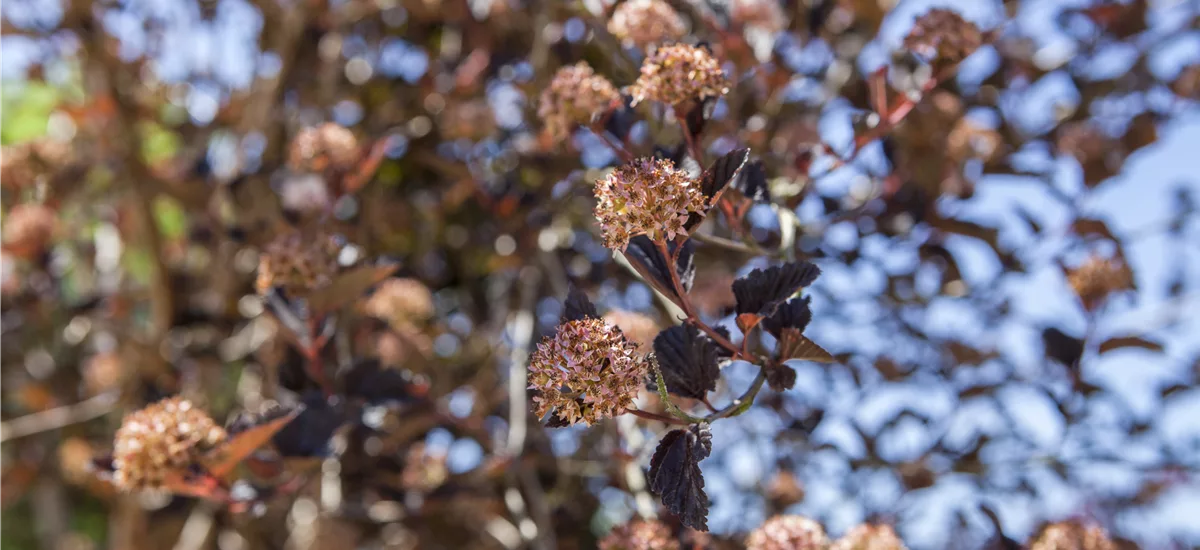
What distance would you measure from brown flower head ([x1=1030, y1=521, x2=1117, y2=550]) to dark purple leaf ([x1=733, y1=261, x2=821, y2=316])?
0.68 m

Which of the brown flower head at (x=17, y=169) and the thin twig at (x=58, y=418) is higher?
the brown flower head at (x=17, y=169)

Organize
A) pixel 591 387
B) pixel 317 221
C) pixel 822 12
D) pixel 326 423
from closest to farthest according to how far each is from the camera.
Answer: pixel 591 387
pixel 326 423
pixel 317 221
pixel 822 12

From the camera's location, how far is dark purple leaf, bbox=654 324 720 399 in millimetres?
943

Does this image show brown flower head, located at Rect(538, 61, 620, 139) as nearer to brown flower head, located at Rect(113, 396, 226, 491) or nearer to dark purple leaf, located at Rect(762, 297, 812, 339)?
dark purple leaf, located at Rect(762, 297, 812, 339)

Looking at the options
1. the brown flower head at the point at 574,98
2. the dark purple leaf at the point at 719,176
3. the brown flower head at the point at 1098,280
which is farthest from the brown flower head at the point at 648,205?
the brown flower head at the point at 1098,280

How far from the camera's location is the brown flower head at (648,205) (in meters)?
0.85

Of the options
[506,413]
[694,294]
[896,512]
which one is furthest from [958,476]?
[506,413]

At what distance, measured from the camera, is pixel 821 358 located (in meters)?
0.98

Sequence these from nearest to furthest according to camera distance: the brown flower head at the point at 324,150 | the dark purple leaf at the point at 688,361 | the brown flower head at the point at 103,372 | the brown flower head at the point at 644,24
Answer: the dark purple leaf at the point at 688,361, the brown flower head at the point at 644,24, the brown flower head at the point at 324,150, the brown flower head at the point at 103,372

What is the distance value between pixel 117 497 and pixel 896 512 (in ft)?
7.89

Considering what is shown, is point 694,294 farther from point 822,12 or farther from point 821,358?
point 821,358

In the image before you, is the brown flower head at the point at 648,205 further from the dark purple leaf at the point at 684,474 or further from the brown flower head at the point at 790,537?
the brown flower head at the point at 790,537

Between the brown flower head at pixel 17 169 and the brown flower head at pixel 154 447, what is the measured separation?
62.9 inches

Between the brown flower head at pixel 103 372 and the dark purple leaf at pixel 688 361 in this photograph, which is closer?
the dark purple leaf at pixel 688 361
